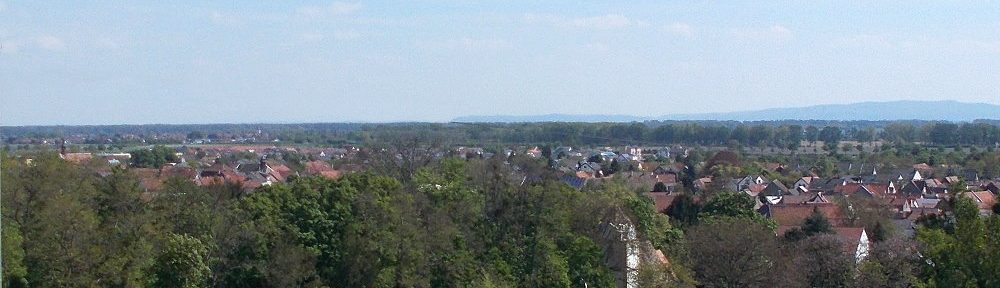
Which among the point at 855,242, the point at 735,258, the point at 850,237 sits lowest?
the point at 850,237

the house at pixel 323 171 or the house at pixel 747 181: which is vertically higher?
the house at pixel 323 171

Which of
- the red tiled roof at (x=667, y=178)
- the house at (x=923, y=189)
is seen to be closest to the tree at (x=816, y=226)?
the house at (x=923, y=189)

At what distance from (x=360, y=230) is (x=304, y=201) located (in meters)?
1.45

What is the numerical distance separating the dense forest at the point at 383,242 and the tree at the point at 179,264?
0.08ft

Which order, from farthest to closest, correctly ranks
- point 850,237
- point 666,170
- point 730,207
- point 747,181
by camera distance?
point 666,170
point 747,181
point 730,207
point 850,237

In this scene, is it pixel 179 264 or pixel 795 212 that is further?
pixel 795 212

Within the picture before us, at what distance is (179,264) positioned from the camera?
2220 cm

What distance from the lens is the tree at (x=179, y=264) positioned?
874 inches

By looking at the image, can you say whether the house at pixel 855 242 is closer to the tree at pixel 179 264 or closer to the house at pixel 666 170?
the tree at pixel 179 264

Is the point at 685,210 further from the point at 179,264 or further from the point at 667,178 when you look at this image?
the point at 667,178

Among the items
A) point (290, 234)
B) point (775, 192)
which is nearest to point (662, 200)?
point (775, 192)

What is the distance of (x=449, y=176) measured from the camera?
31.1 metres

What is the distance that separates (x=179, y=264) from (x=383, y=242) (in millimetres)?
3881

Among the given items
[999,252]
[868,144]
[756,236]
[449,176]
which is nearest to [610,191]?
[449,176]
